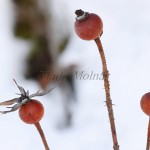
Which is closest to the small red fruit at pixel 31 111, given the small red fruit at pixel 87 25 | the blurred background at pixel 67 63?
the small red fruit at pixel 87 25

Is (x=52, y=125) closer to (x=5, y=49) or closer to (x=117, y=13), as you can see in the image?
(x=5, y=49)

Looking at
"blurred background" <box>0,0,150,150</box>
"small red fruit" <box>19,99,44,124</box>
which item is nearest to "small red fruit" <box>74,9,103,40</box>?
"small red fruit" <box>19,99,44,124</box>

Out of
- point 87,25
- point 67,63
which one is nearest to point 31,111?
point 87,25

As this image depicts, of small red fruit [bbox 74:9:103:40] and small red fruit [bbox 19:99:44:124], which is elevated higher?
small red fruit [bbox 74:9:103:40]

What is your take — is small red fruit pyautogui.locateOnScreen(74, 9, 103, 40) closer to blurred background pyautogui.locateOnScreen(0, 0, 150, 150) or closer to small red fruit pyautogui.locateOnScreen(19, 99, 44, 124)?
small red fruit pyautogui.locateOnScreen(19, 99, 44, 124)

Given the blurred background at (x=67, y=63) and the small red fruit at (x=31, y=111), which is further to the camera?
the blurred background at (x=67, y=63)

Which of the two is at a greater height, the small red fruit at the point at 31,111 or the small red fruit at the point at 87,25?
the small red fruit at the point at 87,25

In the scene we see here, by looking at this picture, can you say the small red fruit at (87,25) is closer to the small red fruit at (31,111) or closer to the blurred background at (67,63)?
the small red fruit at (31,111)
